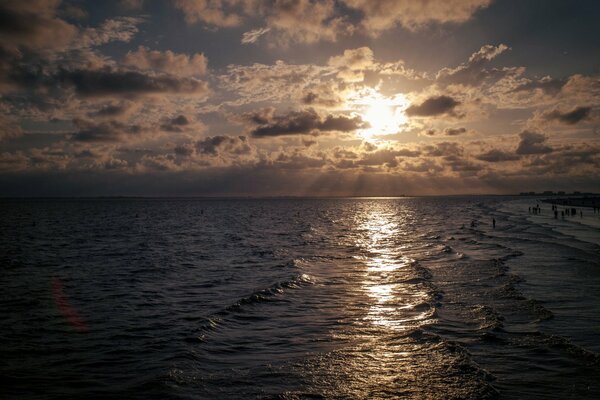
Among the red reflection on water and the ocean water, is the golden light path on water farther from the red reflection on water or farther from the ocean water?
the red reflection on water

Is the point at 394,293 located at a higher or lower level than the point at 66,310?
lower

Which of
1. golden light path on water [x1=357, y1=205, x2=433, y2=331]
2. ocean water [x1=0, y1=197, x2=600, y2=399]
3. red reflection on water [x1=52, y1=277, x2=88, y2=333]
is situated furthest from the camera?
golden light path on water [x1=357, y1=205, x2=433, y2=331]

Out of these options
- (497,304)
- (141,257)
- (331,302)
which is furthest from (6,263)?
(497,304)

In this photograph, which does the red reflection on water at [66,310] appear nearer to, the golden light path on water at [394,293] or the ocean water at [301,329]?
the ocean water at [301,329]

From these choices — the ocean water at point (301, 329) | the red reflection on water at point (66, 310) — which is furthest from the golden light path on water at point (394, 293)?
the red reflection on water at point (66, 310)

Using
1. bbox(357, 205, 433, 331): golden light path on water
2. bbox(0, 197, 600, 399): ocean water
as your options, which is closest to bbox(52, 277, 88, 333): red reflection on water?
bbox(0, 197, 600, 399): ocean water

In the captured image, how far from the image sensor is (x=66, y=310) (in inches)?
788

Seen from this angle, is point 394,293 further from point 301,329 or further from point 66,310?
point 66,310

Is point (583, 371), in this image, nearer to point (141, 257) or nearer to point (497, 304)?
point (497, 304)

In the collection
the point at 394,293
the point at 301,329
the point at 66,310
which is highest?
the point at 66,310

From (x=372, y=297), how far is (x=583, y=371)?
37.6ft

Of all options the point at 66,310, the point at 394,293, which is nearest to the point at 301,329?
the point at 394,293

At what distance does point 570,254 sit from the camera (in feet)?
128

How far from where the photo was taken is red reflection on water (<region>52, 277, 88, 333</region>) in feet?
57.9
